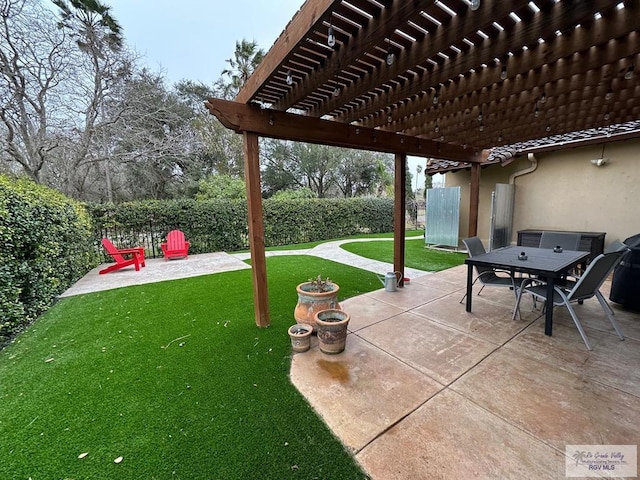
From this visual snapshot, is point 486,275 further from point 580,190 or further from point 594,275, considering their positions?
point 580,190

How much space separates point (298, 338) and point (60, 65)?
32.4 ft

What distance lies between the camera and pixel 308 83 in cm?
245

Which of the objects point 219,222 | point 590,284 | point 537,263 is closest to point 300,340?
point 537,263

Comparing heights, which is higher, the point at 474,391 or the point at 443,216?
the point at 443,216

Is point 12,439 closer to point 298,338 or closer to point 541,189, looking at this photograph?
point 298,338

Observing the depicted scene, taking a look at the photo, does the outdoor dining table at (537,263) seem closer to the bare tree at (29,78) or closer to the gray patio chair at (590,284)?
the gray patio chair at (590,284)

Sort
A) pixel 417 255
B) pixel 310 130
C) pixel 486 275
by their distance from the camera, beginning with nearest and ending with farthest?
pixel 310 130
pixel 486 275
pixel 417 255

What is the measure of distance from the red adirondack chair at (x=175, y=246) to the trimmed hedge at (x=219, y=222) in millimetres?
669

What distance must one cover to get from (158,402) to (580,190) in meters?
7.84

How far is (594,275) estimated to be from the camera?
102 inches

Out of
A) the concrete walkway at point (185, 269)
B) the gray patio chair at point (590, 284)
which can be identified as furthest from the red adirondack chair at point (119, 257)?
the gray patio chair at point (590, 284)

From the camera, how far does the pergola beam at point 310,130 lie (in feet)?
8.44

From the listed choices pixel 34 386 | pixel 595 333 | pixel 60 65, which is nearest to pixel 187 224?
pixel 60 65

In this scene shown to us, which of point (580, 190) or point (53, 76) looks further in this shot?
point (53, 76)
